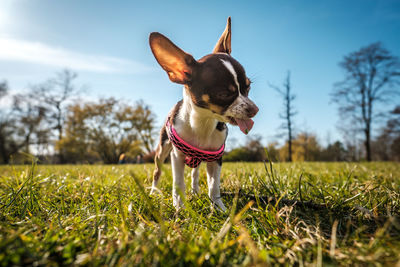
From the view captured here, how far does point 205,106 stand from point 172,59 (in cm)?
62

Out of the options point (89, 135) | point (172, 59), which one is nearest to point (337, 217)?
point (172, 59)

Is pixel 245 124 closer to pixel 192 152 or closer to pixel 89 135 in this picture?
pixel 192 152

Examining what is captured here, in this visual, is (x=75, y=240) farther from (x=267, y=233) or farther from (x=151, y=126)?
(x=151, y=126)

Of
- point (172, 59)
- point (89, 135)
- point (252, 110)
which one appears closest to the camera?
point (252, 110)

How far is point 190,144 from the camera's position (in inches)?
92.7

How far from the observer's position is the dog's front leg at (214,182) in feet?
7.30

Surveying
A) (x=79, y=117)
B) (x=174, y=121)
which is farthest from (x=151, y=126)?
(x=174, y=121)

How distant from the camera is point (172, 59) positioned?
2307 millimetres

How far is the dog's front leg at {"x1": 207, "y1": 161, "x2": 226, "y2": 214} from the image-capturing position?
2.23m

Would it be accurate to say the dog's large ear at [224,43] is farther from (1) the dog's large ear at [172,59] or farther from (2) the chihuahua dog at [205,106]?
(1) the dog's large ear at [172,59]

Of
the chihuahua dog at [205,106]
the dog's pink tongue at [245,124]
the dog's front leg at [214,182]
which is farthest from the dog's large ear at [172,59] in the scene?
the dog's front leg at [214,182]

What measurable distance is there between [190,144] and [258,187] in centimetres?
95

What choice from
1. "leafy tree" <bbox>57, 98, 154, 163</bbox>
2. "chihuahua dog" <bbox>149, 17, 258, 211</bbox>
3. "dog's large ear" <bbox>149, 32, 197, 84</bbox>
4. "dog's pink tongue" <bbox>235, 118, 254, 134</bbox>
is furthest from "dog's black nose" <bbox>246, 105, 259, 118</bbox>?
"leafy tree" <bbox>57, 98, 154, 163</bbox>

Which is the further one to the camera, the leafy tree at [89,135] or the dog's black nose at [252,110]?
the leafy tree at [89,135]
